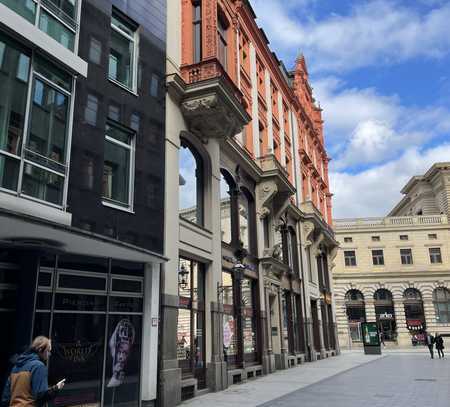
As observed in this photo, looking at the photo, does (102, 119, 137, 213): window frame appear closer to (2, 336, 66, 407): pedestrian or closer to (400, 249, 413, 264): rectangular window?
(2, 336, 66, 407): pedestrian

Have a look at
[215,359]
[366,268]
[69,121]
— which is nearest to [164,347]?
[215,359]

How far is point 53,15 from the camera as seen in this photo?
10.2 meters

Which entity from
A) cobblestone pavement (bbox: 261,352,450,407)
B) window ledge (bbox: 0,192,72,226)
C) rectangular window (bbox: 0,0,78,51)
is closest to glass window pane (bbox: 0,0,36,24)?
rectangular window (bbox: 0,0,78,51)

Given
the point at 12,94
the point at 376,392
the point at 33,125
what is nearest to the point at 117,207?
the point at 33,125

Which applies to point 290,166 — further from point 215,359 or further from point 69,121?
point 69,121

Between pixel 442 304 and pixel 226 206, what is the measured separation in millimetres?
50135

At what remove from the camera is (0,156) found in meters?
8.44

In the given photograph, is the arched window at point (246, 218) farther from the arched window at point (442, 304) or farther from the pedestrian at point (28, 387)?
the arched window at point (442, 304)

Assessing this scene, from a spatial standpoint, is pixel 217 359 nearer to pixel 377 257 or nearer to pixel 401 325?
pixel 401 325

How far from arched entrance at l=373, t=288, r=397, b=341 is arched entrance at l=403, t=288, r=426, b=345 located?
70.3 inches

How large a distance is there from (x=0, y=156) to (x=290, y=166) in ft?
77.6

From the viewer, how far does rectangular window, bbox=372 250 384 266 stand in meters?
62.4

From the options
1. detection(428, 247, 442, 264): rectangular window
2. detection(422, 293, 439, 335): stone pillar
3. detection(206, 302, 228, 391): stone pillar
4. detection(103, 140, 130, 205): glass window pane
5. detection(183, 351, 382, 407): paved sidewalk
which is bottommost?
detection(183, 351, 382, 407): paved sidewalk

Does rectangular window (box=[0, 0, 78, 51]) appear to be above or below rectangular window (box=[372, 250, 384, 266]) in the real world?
below
